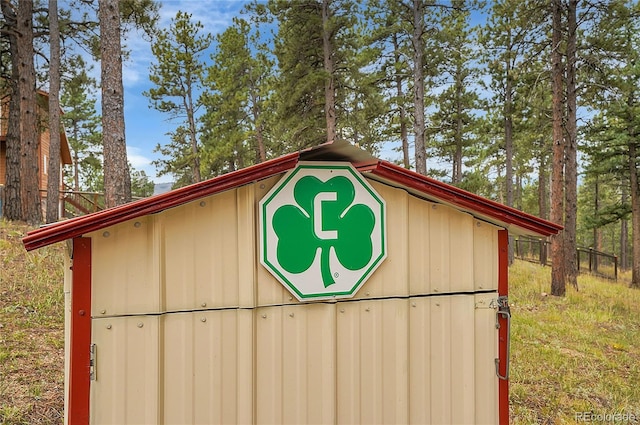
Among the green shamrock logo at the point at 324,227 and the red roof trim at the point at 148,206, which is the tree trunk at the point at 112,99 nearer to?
the red roof trim at the point at 148,206

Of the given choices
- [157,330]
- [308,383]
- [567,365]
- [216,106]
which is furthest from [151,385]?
[216,106]

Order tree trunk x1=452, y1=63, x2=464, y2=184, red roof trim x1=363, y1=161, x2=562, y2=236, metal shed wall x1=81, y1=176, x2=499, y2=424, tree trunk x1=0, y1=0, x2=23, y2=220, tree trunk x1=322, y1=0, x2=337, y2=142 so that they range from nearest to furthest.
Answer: metal shed wall x1=81, y1=176, x2=499, y2=424
red roof trim x1=363, y1=161, x2=562, y2=236
tree trunk x1=0, y1=0, x2=23, y2=220
tree trunk x1=322, y1=0, x2=337, y2=142
tree trunk x1=452, y1=63, x2=464, y2=184

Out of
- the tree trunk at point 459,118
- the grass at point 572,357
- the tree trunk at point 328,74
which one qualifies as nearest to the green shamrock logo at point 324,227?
the grass at point 572,357

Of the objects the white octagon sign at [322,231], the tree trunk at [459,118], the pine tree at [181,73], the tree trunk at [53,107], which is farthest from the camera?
the pine tree at [181,73]

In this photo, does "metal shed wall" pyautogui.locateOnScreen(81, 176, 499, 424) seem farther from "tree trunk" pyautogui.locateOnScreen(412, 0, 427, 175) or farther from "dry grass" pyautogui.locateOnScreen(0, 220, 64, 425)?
"tree trunk" pyautogui.locateOnScreen(412, 0, 427, 175)

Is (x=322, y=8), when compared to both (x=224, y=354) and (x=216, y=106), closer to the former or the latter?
(x=216, y=106)

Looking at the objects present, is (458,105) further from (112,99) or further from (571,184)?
(112,99)

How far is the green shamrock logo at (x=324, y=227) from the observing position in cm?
259

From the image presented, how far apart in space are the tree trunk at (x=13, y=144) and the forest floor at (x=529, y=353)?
211 centimetres

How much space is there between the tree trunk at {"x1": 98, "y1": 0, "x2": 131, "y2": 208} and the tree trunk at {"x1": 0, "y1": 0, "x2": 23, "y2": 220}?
7242mm

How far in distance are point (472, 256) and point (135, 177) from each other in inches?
2180

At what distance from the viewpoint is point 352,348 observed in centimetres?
278

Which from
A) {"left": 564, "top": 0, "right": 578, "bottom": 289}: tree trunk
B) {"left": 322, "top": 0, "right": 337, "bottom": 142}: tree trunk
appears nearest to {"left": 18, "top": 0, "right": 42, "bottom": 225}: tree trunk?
{"left": 322, "top": 0, "right": 337, "bottom": 142}: tree trunk

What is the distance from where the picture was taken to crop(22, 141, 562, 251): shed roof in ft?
6.91
